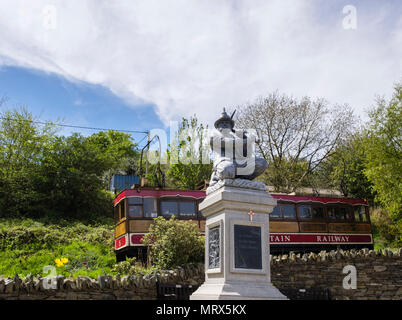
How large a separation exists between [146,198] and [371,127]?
10624 mm

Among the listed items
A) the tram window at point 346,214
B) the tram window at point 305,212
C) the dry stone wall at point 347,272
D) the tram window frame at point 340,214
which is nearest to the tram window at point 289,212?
the tram window at point 305,212

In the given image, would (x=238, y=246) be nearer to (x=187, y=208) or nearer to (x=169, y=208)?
(x=169, y=208)

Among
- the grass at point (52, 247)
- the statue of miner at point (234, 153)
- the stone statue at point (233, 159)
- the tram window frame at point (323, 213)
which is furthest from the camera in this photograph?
the tram window frame at point (323, 213)

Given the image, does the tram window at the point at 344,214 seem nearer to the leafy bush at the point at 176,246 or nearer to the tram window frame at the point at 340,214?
the tram window frame at the point at 340,214

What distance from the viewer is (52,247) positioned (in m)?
15.9

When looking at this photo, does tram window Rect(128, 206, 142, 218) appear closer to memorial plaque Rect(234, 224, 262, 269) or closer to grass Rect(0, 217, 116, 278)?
grass Rect(0, 217, 116, 278)

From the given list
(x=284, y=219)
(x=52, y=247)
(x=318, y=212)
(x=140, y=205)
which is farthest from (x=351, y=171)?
(x=52, y=247)

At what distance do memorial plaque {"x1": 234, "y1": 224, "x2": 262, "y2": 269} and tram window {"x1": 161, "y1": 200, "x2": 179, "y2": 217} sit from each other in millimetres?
7434

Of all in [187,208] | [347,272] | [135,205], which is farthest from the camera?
[187,208]

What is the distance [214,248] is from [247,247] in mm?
576

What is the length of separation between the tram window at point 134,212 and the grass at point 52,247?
195 cm

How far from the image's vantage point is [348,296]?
10906mm

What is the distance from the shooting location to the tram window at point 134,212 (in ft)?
43.6
